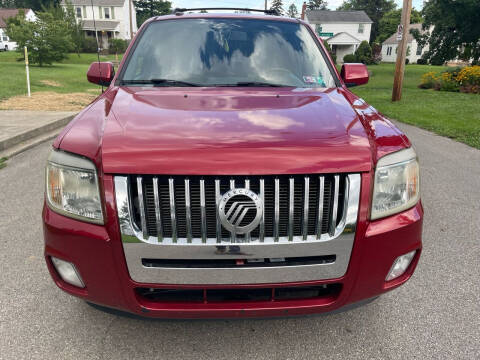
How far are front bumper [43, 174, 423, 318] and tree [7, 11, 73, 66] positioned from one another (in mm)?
28109

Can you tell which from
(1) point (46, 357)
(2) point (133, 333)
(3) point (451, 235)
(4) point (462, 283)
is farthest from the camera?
(3) point (451, 235)

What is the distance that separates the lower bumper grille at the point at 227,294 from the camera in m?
1.89

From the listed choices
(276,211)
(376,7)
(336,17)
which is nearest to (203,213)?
(276,211)

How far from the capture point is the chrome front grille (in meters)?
1.74

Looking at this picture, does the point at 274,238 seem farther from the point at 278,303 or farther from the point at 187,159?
the point at 187,159

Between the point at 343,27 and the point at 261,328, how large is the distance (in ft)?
236

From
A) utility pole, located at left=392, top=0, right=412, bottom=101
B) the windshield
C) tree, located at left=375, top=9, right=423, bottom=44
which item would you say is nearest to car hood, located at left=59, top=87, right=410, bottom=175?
the windshield

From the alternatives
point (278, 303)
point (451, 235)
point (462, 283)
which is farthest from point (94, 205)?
point (451, 235)

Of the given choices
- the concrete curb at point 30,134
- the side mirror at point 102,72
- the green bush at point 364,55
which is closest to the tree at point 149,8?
the green bush at point 364,55

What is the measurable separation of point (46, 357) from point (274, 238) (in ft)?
4.60

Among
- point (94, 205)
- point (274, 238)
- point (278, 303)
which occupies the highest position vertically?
point (94, 205)

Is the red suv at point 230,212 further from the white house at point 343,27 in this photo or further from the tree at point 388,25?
the tree at point 388,25

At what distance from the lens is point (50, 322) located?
238cm

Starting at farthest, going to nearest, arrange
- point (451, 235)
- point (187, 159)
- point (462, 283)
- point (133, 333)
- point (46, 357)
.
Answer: point (451, 235), point (462, 283), point (133, 333), point (46, 357), point (187, 159)
